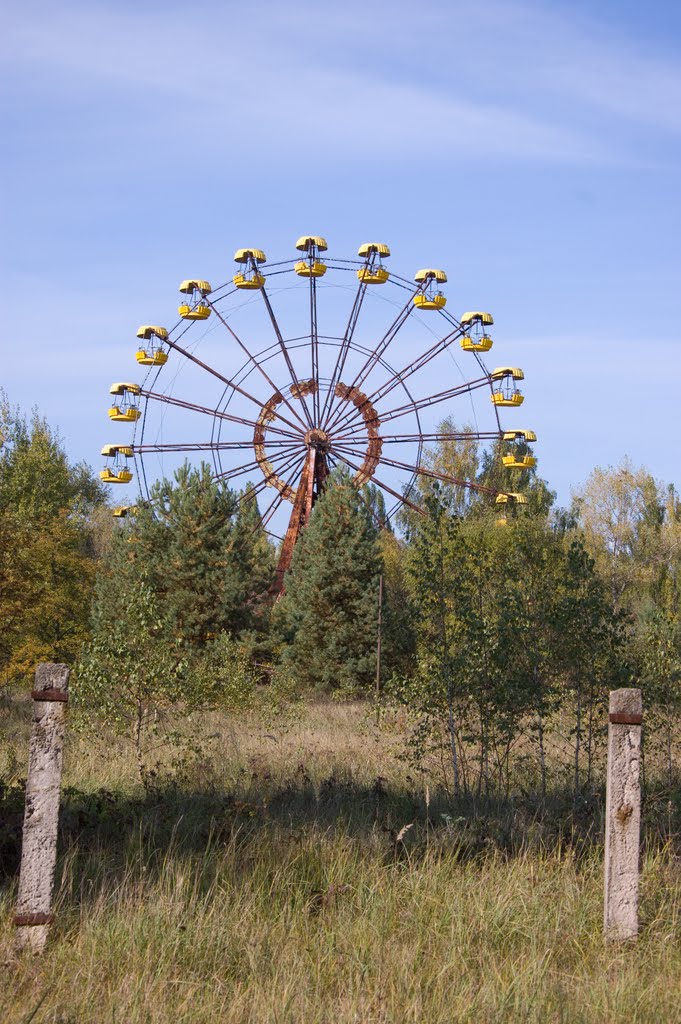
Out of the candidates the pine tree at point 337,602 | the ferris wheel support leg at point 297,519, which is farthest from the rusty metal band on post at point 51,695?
the ferris wheel support leg at point 297,519

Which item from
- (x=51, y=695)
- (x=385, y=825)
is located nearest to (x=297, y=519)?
(x=385, y=825)

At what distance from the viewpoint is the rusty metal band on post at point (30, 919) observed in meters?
5.07

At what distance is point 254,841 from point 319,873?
54 centimetres

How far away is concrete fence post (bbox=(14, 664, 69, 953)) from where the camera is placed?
5.09 metres

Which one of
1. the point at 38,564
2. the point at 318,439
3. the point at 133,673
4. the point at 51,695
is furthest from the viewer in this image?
the point at 318,439

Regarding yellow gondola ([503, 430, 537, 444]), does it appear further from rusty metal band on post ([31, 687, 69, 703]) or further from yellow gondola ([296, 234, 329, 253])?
rusty metal band on post ([31, 687, 69, 703])

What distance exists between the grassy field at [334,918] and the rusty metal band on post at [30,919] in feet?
0.30

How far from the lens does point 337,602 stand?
29422 mm

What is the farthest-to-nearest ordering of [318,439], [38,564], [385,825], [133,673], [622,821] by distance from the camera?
[318,439]
[38,564]
[133,673]
[385,825]
[622,821]

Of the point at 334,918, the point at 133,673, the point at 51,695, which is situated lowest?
the point at 334,918

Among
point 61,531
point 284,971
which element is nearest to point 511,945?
point 284,971

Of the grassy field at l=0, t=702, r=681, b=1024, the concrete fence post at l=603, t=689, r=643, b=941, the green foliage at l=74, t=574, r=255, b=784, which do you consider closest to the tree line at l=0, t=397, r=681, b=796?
the green foliage at l=74, t=574, r=255, b=784

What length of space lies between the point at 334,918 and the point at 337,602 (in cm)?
2372

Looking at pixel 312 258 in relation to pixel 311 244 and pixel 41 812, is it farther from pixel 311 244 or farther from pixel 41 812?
pixel 41 812
